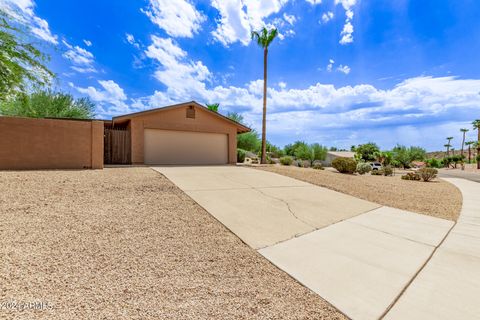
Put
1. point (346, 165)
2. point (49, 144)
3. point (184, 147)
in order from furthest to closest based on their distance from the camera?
point (346, 165) → point (184, 147) → point (49, 144)

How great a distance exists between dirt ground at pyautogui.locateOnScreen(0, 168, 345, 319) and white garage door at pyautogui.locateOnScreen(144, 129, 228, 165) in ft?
32.0

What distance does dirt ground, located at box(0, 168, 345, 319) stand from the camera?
2430 mm

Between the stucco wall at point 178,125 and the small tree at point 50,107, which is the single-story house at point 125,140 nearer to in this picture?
the stucco wall at point 178,125

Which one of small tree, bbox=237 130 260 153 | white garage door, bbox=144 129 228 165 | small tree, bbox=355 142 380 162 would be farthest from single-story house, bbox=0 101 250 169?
small tree, bbox=355 142 380 162

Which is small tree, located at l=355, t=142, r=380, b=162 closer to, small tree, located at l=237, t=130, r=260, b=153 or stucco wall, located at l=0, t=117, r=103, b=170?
small tree, located at l=237, t=130, r=260, b=153

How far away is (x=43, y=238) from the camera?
3662mm

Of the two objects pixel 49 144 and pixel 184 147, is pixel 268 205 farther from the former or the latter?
pixel 184 147

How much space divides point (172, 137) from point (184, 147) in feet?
3.24

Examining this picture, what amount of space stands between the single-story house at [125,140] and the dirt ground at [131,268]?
5.01 meters

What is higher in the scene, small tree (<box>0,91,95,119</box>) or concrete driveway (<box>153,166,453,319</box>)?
small tree (<box>0,91,95,119</box>)

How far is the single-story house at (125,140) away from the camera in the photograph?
30.5 feet

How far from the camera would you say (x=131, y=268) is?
3098 millimetres

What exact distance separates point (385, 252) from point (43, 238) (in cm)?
535

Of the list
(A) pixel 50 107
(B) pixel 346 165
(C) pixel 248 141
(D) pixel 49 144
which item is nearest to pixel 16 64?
(D) pixel 49 144
